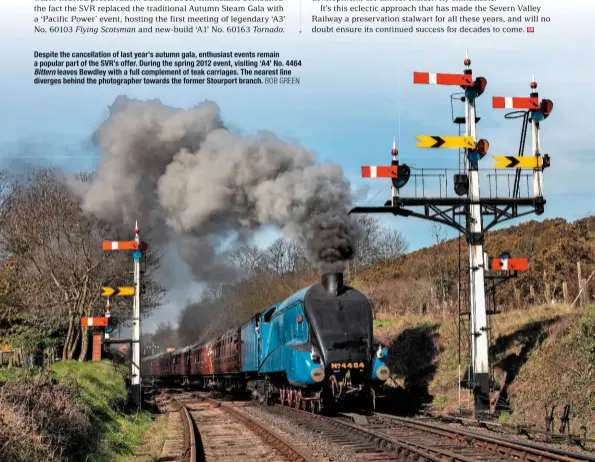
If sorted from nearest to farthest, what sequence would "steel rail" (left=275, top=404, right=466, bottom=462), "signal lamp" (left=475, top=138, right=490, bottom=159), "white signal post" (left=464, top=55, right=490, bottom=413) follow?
"steel rail" (left=275, top=404, right=466, bottom=462), "white signal post" (left=464, top=55, right=490, bottom=413), "signal lamp" (left=475, top=138, right=490, bottom=159)

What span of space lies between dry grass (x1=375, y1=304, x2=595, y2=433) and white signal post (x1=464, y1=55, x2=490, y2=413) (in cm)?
97

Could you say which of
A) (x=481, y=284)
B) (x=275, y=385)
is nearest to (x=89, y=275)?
(x=275, y=385)

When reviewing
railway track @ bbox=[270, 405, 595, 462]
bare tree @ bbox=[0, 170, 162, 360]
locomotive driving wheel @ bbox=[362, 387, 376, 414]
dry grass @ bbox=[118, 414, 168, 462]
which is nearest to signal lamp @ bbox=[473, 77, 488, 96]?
locomotive driving wheel @ bbox=[362, 387, 376, 414]

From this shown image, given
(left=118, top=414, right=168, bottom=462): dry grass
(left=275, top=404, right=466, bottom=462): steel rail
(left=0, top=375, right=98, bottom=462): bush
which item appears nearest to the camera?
(left=0, top=375, right=98, bottom=462): bush

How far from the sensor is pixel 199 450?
40.2 ft

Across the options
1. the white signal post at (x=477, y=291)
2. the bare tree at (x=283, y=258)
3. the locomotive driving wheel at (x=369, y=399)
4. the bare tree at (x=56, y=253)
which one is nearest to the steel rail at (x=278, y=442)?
the locomotive driving wheel at (x=369, y=399)

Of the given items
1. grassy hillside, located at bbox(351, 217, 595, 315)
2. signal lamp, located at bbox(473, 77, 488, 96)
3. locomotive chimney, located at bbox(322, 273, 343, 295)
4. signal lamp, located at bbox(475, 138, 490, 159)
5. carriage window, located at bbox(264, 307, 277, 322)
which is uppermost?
signal lamp, located at bbox(473, 77, 488, 96)

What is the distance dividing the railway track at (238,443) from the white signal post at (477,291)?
552 centimetres

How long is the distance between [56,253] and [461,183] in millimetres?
19799

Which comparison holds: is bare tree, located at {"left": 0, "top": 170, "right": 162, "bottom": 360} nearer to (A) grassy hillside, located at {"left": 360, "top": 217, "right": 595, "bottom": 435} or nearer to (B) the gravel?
(A) grassy hillside, located at {"left": 360, "top": 217, "right": 595, "bottom": 435}

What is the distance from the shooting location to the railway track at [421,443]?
10.1 meters

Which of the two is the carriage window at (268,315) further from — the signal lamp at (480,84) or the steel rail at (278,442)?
the signal lamp at (480,84)

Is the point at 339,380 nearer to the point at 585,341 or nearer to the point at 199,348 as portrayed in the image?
the point at 585,341

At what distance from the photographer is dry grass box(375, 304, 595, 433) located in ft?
47.0
